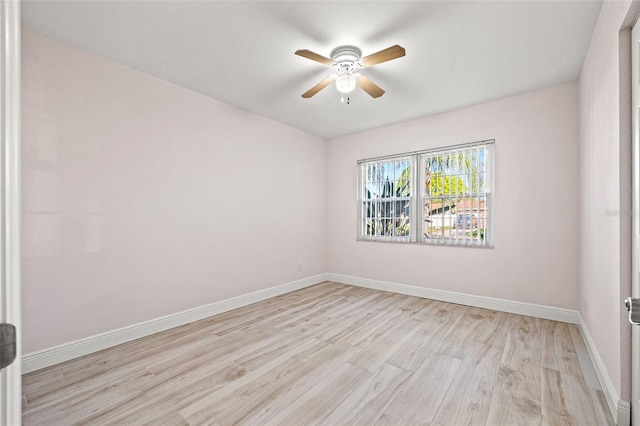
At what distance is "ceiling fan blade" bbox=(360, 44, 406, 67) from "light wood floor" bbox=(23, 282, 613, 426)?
247cm

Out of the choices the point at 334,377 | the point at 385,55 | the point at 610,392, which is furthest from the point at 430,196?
the point at 334,377

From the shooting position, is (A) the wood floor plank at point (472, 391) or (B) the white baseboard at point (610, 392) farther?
(A) the wood floor plank at point (472, 391)

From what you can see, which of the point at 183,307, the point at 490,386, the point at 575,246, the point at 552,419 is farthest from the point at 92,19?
the point at 575,246

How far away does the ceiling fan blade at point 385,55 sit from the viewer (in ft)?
7.18

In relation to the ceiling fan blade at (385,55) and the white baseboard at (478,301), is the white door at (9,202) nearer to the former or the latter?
the ceiling fan blade at (385,55)

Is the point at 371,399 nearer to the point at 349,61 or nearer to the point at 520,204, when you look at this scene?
the point at 349,61

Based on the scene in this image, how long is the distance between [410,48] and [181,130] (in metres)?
2.54

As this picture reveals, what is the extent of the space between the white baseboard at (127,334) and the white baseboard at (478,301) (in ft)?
5.62

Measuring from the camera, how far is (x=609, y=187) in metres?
1.98

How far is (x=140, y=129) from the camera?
2982mm

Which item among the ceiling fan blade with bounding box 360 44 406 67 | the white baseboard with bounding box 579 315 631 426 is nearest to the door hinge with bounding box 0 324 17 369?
the ceiling fan blade with bounding box 360 44 406 67

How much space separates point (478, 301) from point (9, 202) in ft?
14.4

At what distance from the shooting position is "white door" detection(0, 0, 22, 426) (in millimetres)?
615

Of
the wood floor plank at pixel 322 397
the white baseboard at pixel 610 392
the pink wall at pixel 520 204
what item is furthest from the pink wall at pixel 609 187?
the wood floor plank at pixel 322 397
